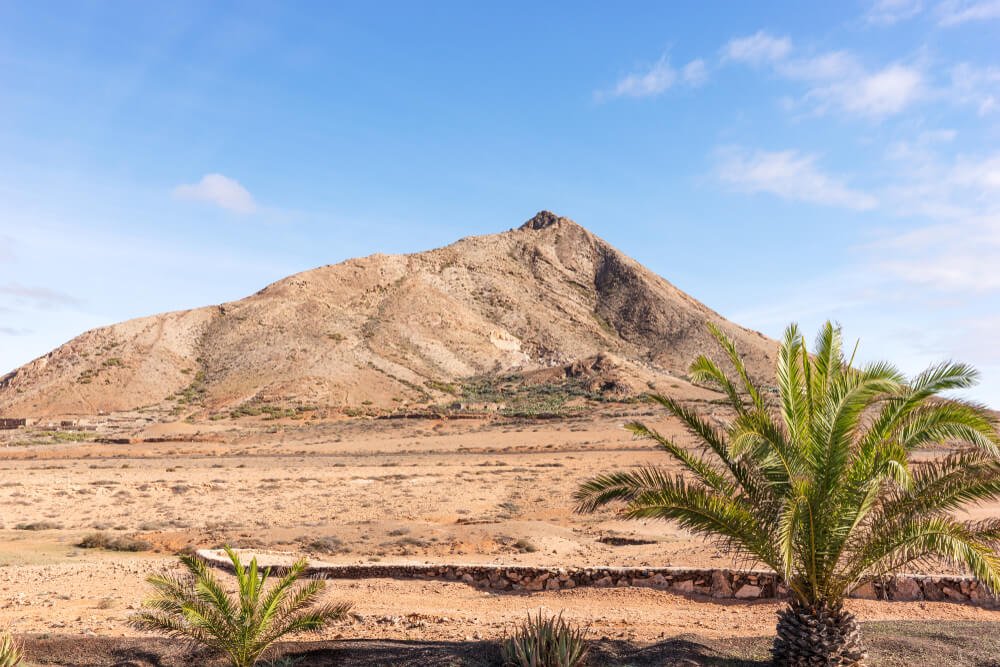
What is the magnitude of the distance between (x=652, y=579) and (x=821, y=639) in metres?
4.71

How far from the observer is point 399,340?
82.4m

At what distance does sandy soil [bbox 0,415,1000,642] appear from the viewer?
10609 millimetres

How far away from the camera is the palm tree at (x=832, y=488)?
7121 mm

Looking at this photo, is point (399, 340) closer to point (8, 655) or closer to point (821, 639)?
point (8, 655)

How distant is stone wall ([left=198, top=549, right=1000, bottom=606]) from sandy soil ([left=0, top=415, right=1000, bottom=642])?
0.92ft

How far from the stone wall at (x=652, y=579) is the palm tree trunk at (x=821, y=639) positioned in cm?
309

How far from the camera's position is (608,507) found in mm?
22531

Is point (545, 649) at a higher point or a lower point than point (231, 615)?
lower

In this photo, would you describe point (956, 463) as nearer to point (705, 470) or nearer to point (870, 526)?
point (870, 526)

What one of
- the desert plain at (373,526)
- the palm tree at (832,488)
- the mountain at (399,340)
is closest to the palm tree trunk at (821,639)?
the palm tree at (832,488)

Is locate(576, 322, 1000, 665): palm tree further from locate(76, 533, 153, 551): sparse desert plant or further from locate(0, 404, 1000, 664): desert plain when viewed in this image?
locate(76, 533, 153, 551): sparse desert plant

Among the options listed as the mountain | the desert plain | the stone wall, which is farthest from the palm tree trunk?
the mountain

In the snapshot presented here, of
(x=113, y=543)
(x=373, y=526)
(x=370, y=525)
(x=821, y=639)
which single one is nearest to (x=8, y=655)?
(x=821, y=639)

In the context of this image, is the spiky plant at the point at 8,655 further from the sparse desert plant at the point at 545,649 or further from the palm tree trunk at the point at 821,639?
the palm tree trunk at the point at 821,639
